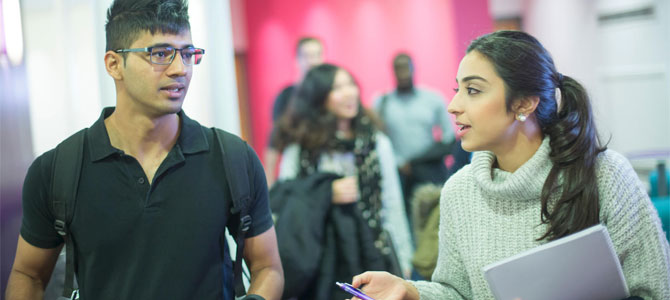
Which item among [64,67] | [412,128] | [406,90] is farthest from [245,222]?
[406,90]

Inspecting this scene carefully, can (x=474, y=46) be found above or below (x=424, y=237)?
above

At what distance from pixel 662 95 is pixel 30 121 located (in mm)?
7387

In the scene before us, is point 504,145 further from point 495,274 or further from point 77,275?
point 77,275

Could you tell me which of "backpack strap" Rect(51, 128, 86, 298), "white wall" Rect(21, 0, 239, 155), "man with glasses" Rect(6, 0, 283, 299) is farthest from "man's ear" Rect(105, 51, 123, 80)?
"white wall" Rect(21, 0, 239, 155)

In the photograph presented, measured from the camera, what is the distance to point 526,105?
1.95 metres

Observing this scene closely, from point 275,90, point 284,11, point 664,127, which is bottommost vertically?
point 664,127

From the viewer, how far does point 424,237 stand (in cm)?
304

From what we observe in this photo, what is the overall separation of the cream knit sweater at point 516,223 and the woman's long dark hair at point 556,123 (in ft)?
0.12

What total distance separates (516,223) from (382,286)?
1.44ft

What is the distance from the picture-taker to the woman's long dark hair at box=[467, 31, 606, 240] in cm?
185

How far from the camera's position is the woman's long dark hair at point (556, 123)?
73.0 inches

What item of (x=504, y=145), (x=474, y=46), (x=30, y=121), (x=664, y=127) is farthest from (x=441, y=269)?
(x=664, y=127)

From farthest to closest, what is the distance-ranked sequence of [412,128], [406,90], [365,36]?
[365,36]
[406,90]
[412,128]

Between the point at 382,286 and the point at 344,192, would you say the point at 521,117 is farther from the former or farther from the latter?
the point at 344,192
